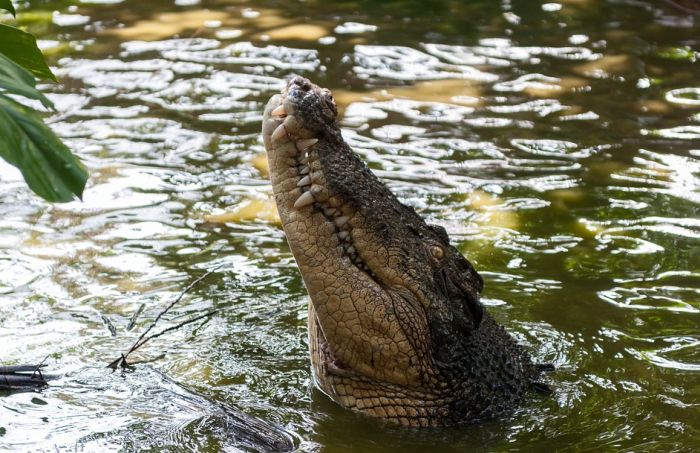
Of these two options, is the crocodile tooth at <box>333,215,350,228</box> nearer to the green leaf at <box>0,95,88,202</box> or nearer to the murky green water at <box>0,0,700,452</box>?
the murky green water at <box>0,0,700,452</box>

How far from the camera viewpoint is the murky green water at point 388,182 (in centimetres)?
433

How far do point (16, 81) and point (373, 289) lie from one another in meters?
1.82

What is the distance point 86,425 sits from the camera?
13.2 ft

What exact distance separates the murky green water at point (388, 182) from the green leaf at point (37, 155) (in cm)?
155

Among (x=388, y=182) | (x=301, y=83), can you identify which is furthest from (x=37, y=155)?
(x=388, y=182)

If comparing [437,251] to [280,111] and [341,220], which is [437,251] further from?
[280,111]

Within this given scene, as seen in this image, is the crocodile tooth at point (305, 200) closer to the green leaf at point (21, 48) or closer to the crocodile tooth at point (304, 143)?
the crocodile tooth at point (304, 143)

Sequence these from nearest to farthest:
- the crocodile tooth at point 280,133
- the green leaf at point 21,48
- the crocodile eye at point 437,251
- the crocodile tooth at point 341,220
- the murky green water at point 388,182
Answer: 1. the green leaf at point 21,48
2. the crocodile tooth at point 280,133
3. the crocodile tooth at point 341,220
4. the crocodile eye at point 437,251
5. the murky green water at point 388,182

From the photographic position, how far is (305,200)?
3.90 meters

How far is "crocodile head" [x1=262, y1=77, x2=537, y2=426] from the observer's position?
3.91m

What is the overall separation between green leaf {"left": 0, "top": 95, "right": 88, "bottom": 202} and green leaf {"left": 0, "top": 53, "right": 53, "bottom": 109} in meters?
0.06

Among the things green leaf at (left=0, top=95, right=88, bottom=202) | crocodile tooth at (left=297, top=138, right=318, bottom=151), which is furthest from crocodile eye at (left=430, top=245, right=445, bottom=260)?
green leaf at (left=0, top=95, right=88, bottom=202)

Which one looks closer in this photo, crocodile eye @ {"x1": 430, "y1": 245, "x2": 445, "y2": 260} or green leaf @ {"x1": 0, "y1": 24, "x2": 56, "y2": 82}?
green leaf @ {"x1": 0, "y1": 24, "x2": 56, "y2": 82}

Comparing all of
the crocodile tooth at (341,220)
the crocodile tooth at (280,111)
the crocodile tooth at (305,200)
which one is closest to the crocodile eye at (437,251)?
the crocodile tooth at (341,220)
